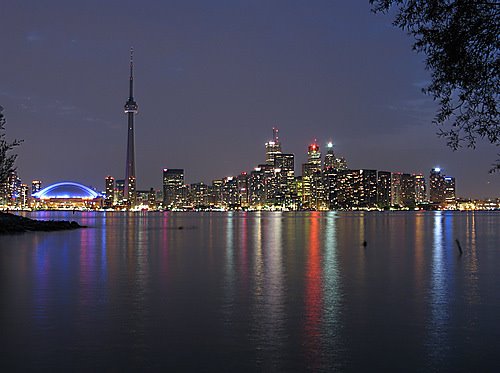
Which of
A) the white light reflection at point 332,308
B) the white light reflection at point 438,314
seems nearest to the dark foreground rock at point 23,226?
the white light reflection at point 332,308

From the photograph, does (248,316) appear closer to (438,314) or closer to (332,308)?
(332,308)

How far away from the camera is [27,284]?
70.0 ft

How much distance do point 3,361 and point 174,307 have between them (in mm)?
6431

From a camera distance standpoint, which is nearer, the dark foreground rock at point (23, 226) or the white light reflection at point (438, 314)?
the white light reflection at point (438, 314)

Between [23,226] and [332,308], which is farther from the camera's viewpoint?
[23,226]

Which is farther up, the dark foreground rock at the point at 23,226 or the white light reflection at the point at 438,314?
the dark foreground rock at the point at 23,226

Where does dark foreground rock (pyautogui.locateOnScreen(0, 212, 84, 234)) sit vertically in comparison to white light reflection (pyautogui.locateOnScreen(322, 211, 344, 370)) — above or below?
above

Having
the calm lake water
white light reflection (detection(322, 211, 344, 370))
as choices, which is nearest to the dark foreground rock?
the calm lake water

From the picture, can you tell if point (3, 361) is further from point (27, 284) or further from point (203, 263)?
A: point (203, 263)

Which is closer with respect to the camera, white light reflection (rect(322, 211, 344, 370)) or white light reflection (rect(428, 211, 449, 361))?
white light reflection (rect(428, 211, 449, 361))

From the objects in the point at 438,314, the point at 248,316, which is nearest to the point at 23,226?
the point at 248,316

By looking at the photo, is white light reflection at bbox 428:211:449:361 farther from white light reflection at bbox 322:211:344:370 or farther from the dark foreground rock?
the dark foreground rock

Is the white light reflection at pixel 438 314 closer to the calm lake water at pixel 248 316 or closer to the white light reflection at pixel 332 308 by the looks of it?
the calm lake water at pixel 248 316

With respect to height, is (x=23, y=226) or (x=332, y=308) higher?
(x=23, y=226)
